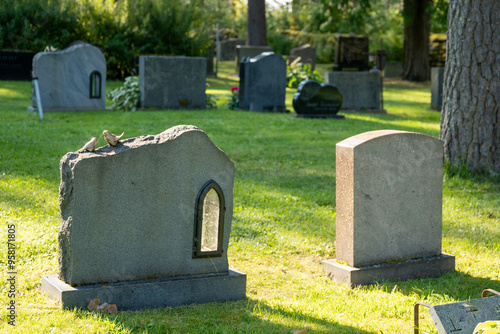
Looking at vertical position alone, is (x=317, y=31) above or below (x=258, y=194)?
above

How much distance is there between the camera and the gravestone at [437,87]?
55.9 feet

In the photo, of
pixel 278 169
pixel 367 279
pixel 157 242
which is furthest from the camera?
pixel 278 169

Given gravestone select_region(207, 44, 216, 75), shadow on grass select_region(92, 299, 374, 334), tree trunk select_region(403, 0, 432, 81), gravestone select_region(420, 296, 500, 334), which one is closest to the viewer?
gravestone select_region(420, 296, 500, 334)

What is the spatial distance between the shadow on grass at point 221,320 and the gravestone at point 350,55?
17.0m

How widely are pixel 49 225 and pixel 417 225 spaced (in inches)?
127

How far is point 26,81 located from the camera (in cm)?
1914

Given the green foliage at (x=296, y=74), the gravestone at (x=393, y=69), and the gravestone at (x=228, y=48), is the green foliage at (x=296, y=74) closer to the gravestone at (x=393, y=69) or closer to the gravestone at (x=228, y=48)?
the gravestone at (x=393, y=69)

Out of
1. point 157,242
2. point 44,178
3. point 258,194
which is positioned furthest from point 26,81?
point 157,242

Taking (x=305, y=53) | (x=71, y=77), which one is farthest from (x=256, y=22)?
(x=71, y=77)

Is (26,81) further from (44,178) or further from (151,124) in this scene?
(44,178)

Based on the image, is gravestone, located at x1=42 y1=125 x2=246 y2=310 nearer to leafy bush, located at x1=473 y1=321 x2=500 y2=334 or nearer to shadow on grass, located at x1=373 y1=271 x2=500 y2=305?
shadow on grass, located at x1=373 y1=271 x2=500 y2=305

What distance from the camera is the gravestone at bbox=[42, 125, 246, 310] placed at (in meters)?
3.74

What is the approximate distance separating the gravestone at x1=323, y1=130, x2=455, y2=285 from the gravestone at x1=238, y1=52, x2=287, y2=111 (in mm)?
11175

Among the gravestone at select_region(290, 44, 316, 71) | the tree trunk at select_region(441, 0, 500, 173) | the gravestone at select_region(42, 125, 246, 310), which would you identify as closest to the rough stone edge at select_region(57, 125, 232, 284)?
the gravestone at select_region(42, 125, 246, 310)
